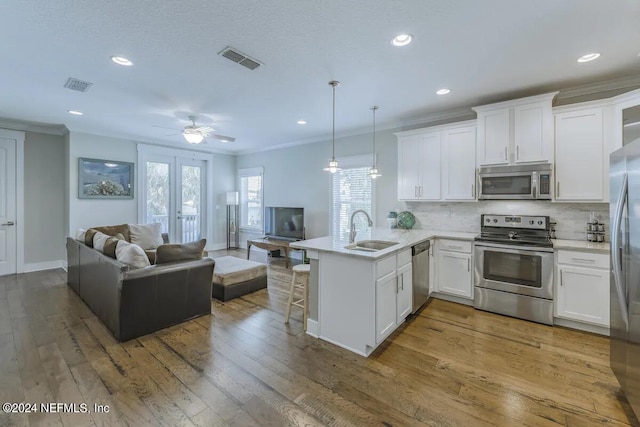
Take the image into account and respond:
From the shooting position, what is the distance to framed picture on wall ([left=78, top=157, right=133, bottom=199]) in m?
5.36

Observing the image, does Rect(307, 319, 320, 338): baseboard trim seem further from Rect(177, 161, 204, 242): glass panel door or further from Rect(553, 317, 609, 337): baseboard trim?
Rect(177, 161, 204, 242): glass panel door

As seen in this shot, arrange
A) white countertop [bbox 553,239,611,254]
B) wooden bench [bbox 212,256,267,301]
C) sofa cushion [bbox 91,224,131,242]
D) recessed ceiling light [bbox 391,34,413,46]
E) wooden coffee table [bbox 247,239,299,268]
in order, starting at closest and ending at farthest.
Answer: recessed ceiling light [bbox 391,34,413,46], white countertop [bbox 553,239,611,254], wooden bench [bbox 212,256,267,301], sofa cushion [bbox 91,224,131,242], wooden coffee table [bbox 247,239,299,268]

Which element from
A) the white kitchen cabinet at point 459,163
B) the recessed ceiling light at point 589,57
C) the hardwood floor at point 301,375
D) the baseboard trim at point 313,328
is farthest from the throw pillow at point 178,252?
the recessed ceiling light at point 589,57

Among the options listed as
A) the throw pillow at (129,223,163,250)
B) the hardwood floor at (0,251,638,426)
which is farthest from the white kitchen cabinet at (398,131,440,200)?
the throw pillow at (129,223,163,250)

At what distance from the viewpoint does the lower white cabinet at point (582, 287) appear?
9.34 ft

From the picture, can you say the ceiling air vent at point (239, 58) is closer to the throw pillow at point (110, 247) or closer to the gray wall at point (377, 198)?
the throw pillow at point (110, 247)

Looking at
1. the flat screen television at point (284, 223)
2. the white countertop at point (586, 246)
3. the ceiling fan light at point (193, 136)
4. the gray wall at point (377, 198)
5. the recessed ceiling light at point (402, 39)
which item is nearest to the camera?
the recessed ceiling light at point (402, 39)

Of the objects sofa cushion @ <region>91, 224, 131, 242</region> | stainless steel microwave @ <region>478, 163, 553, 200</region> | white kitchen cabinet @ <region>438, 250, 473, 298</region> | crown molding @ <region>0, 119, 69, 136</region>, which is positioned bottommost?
white kitchen cabinet @ <region>438, 250, 473, 298</region>

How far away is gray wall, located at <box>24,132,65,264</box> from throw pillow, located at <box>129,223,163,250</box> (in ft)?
6.57

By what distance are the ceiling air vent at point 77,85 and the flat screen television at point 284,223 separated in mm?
3903

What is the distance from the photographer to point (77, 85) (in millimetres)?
3361

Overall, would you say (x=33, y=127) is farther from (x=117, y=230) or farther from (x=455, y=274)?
(x=455, y=274)

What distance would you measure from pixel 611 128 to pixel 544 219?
3.82 ft

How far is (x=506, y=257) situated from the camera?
3.35 metres
